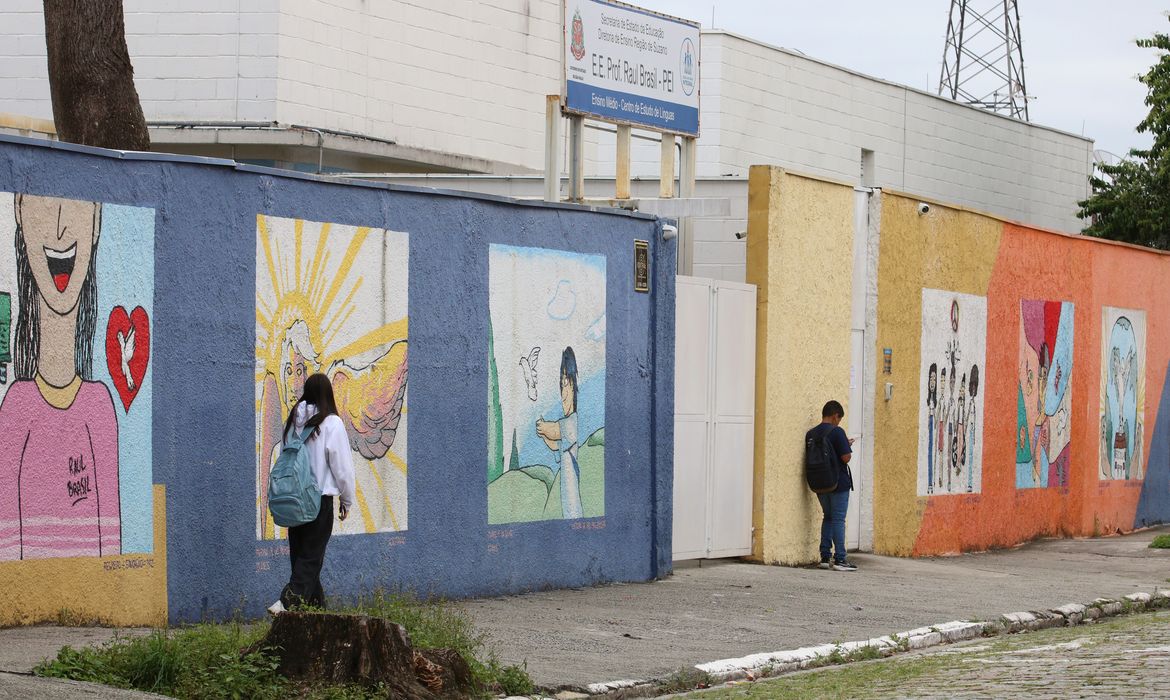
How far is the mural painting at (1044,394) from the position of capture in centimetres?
2100

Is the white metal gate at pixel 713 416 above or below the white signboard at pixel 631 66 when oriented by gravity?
below

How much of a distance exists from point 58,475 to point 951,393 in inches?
468

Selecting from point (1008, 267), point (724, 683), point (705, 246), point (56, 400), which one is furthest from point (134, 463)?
point (1008, 267)

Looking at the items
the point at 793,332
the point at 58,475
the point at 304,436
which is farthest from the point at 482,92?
the point at 58,475

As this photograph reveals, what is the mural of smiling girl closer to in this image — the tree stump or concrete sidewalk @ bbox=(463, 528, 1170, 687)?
the tree stump

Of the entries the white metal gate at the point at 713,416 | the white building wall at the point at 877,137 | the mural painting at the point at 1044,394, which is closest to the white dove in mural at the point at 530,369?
the white metal gate at the point at 713,416

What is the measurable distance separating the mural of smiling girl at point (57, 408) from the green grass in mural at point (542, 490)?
363 cm

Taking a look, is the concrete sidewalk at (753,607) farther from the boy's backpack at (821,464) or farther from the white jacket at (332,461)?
the white jacket at (332,461)

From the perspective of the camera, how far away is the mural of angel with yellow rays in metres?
11.3

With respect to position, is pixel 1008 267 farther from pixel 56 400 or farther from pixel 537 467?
pixel 56 400

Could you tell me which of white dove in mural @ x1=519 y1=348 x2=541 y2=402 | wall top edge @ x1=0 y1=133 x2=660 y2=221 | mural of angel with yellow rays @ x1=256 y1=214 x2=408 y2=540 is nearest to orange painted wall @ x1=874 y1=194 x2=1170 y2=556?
wall top edge @ x1=0 y1=133 x2=660 y2=221

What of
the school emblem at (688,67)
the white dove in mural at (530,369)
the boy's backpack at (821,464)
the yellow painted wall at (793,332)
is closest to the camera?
the white dove in mural at (530,369)

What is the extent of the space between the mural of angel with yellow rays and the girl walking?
41.2 inches

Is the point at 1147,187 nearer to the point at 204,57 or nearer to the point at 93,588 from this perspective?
the point at 204,57
